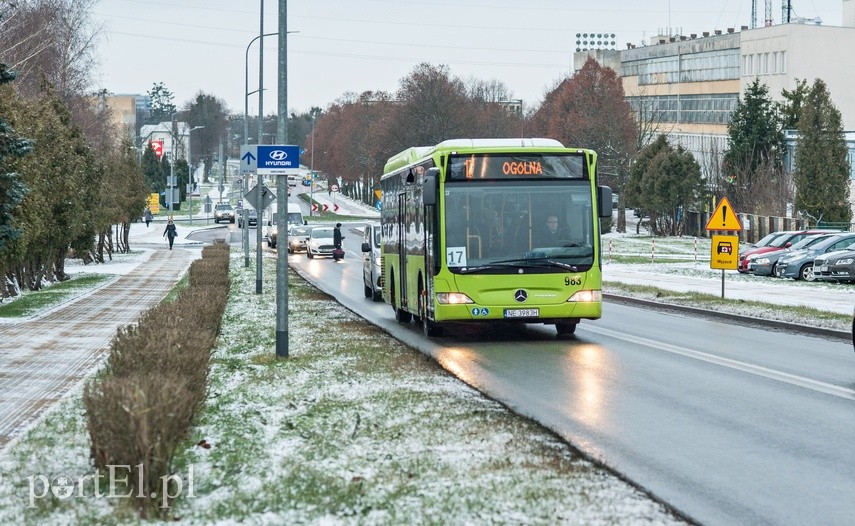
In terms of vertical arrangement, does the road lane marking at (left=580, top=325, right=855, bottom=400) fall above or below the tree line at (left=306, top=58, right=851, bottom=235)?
below

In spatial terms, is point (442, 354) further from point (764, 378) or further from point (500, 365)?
point (764, 378)

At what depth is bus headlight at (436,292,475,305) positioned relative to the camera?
1997cm

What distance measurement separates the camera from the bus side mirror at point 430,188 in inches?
765

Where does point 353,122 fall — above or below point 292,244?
above

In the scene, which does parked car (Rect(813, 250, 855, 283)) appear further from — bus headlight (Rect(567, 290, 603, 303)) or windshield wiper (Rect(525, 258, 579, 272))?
windshield wiper (Rect(525, 258, 579, 272))

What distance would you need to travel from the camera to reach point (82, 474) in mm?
9078

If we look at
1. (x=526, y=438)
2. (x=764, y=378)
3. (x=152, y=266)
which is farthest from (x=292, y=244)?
(x=526, y=438)

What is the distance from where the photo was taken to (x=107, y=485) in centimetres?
844

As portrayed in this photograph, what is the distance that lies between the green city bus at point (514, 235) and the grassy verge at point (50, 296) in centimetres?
1163

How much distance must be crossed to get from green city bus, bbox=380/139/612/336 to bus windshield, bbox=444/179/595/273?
1 cm

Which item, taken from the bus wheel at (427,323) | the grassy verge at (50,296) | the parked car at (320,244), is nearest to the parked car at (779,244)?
the parked car at (320,244)

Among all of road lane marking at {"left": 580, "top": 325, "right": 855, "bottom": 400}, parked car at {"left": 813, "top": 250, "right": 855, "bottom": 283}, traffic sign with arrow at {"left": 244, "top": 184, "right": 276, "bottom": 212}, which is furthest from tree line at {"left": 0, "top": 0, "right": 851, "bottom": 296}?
parked car at {"left": 813, "top": 250, "right": 855, "bottom": 283}

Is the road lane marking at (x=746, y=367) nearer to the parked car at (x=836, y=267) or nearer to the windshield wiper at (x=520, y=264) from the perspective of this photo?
the windshield wiper at (x=520, y=264)

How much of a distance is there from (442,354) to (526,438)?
8.41 meters
